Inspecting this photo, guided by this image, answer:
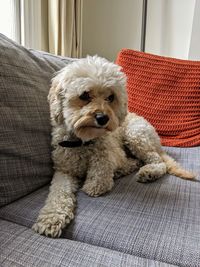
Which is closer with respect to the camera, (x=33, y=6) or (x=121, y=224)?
(x=121, y=224)

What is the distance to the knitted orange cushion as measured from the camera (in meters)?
1.86

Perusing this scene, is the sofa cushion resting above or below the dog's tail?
above

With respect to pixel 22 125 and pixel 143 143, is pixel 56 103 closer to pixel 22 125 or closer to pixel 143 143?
pixel 22 125

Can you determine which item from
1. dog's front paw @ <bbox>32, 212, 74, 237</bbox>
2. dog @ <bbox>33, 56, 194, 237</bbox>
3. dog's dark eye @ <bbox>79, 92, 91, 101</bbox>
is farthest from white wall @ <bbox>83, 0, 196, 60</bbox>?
dog's front paw @ <bbox>32, 212, 74, 237</bbox>

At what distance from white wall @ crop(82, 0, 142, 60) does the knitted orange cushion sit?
100 centimetres

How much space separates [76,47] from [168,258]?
6.62 feet

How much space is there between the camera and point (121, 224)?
1052mm

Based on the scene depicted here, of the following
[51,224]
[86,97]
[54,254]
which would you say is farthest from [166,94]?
[54,254]

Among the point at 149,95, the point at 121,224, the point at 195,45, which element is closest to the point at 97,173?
the point at 121,224

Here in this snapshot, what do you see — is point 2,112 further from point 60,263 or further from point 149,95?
point 149,95

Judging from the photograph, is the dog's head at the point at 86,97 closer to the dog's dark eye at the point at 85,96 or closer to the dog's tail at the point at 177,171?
the dog's dark eye at the point at 85,96

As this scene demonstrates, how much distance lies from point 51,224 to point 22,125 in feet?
1.37

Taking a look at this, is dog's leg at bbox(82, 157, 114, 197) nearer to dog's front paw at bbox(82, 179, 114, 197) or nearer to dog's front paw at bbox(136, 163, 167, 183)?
dog's front paw at bbox(82, 179, 114, 197)

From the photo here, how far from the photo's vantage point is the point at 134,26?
286 centimetres
